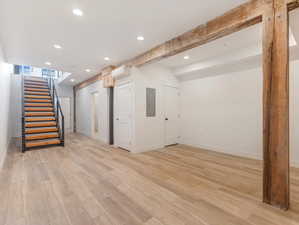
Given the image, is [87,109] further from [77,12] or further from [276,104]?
[276,104]

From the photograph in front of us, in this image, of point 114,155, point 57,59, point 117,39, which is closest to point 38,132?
point 57,59

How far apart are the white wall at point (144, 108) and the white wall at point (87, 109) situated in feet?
4.69

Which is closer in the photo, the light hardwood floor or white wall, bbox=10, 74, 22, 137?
the light hardwood floor

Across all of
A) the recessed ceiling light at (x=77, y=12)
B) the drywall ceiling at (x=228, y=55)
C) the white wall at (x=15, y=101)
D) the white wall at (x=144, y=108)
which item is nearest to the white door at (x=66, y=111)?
the white wall at (x=15, y=101)

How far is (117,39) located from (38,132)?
4.23 meters

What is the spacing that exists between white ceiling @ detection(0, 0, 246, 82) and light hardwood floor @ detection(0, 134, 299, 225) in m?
2.71

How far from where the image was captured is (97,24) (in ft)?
8.72

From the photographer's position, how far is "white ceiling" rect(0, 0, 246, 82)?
2176 millimetres

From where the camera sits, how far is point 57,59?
14.6 ft

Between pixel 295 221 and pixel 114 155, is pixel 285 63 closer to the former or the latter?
pixel 295 221

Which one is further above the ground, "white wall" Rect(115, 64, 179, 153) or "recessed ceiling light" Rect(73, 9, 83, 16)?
"recessed ceiling light" Rect(73, 9, 83, 16)

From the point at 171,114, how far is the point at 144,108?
3.97 feet

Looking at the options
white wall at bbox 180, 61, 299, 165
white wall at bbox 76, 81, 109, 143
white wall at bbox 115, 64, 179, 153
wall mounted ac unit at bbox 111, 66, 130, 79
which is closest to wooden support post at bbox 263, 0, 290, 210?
white wall at bbox 180, 61, 299, 165

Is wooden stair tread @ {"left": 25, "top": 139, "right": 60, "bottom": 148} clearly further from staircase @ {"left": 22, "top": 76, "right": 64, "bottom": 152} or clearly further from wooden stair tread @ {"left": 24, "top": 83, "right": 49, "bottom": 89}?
wooden stair tread @ {"left": 24, "top": 83, "right": 49, "bottom": 89}
